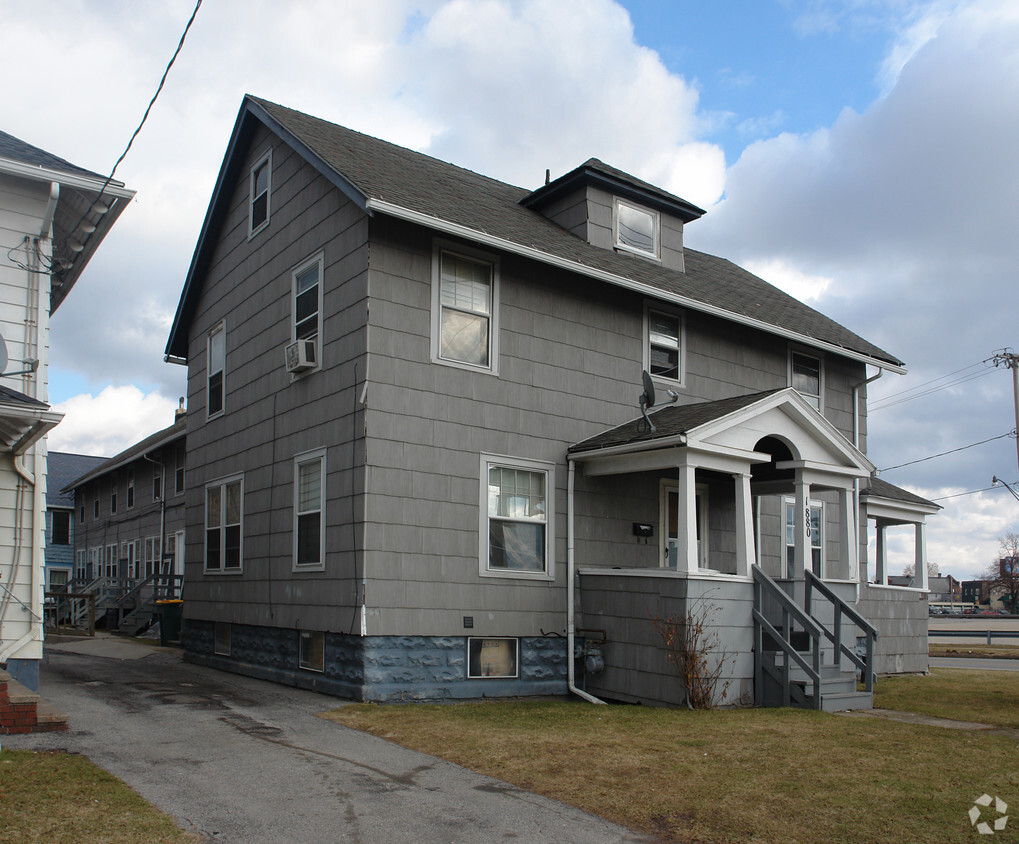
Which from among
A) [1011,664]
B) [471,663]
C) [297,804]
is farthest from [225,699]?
[1011,664]

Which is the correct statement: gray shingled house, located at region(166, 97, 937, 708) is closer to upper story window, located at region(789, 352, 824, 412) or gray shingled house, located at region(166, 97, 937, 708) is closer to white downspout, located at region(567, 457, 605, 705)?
white downspout, located at region(567, 457, 605, 705)

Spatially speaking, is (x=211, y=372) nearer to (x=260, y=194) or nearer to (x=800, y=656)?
(x=260, y=194)

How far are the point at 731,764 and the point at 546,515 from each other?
5468mm

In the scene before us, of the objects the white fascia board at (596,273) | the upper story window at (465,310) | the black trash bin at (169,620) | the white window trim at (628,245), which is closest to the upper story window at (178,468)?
the black trash bin at (169,620)

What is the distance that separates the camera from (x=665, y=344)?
14.7m

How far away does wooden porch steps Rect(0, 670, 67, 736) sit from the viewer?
7.73 m

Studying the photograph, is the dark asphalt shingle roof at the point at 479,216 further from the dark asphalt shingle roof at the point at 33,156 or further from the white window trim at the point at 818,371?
the dark asphalt shingle roof at the point at 33,156

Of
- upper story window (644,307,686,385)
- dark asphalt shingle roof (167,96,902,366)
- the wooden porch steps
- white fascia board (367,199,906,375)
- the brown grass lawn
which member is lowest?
the brown grass lawn

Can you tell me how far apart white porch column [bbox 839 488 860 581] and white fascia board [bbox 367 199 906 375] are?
3173 millimetres

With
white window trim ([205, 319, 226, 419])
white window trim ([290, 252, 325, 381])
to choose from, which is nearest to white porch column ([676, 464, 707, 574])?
white window trim ([290, 252, 325, 381])

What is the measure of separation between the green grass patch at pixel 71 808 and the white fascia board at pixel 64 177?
5.86 meters

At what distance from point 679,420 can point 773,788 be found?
6.16 meters

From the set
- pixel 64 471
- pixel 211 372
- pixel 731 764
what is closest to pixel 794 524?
pixel 731 764

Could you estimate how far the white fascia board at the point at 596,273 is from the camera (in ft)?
36.3
